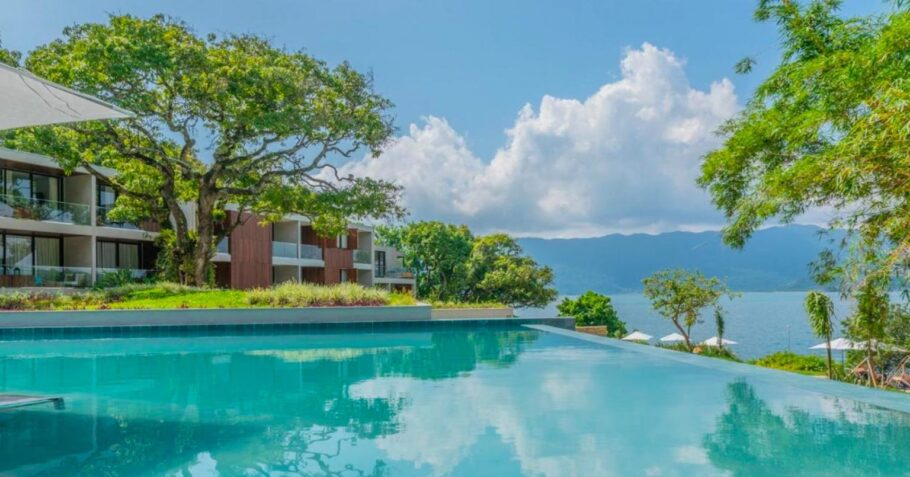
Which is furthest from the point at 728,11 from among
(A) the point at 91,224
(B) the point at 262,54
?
(A) the point at 91,224

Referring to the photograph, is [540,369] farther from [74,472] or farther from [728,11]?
[728,11]

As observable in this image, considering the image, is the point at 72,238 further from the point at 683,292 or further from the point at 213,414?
the point at 683,292

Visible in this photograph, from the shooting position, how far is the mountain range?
479 feet

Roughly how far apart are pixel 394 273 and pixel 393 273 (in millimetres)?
68

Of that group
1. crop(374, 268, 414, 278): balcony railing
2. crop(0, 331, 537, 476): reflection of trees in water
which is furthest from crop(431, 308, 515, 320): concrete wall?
crop(374, 268, 414, 278): balcony railing

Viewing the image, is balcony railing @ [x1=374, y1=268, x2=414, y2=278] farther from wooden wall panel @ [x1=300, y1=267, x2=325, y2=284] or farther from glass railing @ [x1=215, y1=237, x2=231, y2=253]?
glass railing @ [x1=215, y1=237, x2=231, y2=253]

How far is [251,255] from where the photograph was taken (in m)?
27.9

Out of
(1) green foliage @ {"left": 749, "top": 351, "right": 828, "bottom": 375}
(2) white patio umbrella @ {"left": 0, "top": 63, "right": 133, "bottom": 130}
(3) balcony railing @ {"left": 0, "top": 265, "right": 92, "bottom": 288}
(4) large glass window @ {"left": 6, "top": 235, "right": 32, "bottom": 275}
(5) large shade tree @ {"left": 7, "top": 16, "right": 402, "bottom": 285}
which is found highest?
(5) large shade tree @ {"left": 7, "top": 16, "right": 402, "bottom": 285}

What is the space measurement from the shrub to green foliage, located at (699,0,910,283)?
26.9ft

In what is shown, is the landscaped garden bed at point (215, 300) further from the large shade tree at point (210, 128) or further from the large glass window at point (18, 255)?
the large glass window at point (18, 255)

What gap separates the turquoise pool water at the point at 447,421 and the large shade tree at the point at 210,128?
9.83 meters

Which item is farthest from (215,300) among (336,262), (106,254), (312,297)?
(336,262)

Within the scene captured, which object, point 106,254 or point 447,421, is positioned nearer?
point 447,421

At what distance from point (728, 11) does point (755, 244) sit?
534 feet
